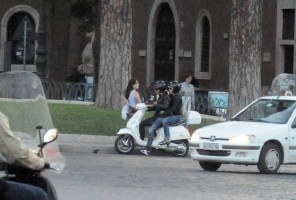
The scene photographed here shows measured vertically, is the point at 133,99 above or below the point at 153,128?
above

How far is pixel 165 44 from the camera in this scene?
48.5 meters

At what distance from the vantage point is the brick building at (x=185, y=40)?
3994 centimetres

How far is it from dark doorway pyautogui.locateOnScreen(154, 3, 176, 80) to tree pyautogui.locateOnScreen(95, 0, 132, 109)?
19.5 meters

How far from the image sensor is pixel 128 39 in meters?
28.4

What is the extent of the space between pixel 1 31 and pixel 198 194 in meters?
42.0

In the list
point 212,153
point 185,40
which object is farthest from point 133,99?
point 185,40

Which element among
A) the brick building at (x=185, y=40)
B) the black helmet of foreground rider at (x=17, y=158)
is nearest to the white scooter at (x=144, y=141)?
the brick building at (x=185, y=40)

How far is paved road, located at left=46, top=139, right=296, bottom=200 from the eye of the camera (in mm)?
14875

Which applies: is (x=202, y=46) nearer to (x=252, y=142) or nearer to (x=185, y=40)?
(x=185, y=40)

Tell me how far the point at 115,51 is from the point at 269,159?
1021 cm

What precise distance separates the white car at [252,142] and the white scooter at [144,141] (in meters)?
3.96

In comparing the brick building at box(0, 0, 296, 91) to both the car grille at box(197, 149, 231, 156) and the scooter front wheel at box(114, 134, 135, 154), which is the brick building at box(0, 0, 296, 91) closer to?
the scooter front wheel at box(114, 134, 135, 154)

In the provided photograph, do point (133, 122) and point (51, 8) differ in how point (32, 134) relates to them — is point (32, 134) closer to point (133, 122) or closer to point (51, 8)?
point (133, 122)

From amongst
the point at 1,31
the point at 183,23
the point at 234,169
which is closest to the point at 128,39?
the point at 234,169
